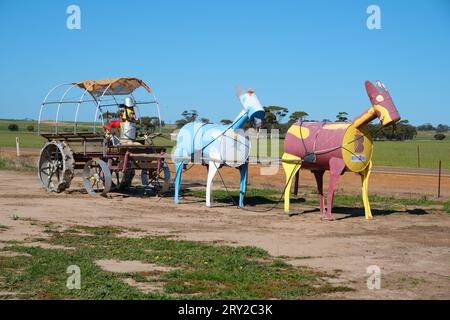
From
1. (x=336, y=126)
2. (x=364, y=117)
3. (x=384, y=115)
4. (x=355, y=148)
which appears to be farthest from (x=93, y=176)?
(x=384, y=115)

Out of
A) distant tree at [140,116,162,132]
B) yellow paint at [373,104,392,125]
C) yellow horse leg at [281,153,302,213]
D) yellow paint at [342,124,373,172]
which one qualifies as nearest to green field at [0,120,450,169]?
distant tree at [140,116,162,132]

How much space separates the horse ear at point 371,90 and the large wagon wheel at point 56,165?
9.51m

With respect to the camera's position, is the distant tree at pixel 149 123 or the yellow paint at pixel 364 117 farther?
the distant tree at pixel 149 123

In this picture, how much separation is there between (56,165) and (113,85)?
3.16m

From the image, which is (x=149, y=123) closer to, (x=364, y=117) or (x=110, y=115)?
(x=110, y=115)

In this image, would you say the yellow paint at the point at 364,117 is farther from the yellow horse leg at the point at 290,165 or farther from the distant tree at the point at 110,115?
the distant tree at the point at 110,115

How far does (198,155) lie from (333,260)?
26.0 feet

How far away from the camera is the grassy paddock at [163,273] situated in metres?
7.98

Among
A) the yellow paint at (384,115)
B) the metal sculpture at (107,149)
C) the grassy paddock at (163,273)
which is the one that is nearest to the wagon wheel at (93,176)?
the metal sculpture at (107,149)

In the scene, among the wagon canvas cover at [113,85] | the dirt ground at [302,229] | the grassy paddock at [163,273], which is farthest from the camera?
the wagon canvas cover at [113,85]

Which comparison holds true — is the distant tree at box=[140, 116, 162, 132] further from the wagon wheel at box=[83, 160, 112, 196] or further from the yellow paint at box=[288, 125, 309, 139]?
the yellow paint at box=[288, 125, 309, 139]

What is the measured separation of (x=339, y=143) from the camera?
15.1 metres

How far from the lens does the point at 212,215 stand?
16.0 m
